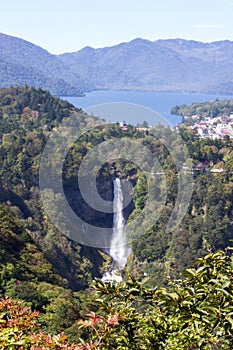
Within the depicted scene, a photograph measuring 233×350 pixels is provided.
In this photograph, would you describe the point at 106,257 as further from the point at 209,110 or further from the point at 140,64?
the point at 140,64

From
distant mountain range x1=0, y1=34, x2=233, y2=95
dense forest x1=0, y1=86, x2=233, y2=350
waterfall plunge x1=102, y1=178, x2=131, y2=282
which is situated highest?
distant mountain range x1=0, y1=34, x2=233, y2=95

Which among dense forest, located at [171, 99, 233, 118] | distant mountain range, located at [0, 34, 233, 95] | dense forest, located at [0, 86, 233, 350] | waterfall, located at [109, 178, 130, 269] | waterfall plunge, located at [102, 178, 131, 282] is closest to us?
dense forest, located at [0, 86, 233, 350]

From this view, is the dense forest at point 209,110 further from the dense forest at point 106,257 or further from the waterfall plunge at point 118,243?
the waterfall plunge at point 118,243

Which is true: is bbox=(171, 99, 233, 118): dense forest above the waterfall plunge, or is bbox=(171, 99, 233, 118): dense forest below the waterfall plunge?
above

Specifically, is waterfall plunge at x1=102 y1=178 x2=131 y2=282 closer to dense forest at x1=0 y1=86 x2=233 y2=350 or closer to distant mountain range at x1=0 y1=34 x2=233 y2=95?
dense forest at x1=0 y1=86 x2=233 y2=350

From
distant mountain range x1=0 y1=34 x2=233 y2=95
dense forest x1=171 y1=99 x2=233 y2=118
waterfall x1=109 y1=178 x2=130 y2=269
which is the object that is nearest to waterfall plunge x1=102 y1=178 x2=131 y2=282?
waterfall x1=109 y1=178 x2=130 y2=269

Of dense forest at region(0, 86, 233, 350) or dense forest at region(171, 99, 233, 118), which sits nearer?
dense forest at region(0, 86, 233, 350)

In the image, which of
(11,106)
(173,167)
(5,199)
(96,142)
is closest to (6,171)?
(5,199)
